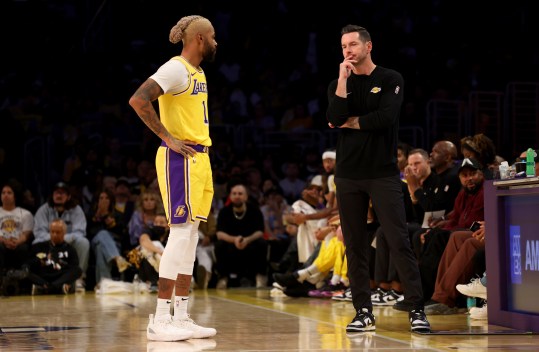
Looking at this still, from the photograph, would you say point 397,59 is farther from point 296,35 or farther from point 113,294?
point 113,294

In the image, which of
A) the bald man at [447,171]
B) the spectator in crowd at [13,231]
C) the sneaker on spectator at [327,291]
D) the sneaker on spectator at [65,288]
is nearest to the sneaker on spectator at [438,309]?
the bald man at [447,171]

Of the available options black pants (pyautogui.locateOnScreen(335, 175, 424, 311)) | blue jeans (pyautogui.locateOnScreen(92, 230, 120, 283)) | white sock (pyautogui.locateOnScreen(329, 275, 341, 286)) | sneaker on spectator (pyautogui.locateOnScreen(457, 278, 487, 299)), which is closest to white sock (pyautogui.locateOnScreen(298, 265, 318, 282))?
white sock (pyautogui.locateOnScreen(329, 275, 341, 286))

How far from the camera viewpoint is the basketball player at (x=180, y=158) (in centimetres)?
574

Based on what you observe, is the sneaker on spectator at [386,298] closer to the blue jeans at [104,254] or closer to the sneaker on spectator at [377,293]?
the sneaker on spectator at [377,293]

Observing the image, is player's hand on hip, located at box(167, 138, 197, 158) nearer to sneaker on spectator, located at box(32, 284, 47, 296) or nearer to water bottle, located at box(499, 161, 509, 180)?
water bottle, located at box(499, 161, 509, 180)

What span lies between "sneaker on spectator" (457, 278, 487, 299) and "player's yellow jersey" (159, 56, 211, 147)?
8.11ft

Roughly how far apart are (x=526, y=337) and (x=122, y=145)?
9579 mm

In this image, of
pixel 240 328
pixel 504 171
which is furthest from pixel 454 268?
pixel 240 328

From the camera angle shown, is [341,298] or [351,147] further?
[341,298]

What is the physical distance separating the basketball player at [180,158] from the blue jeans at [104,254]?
18.6 feet

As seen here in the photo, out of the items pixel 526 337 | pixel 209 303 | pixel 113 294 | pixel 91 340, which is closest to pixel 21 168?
pixel 113 294

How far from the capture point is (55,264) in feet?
36.5

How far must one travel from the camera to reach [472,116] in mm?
14070

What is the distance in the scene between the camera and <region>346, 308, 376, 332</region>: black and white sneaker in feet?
20.0
